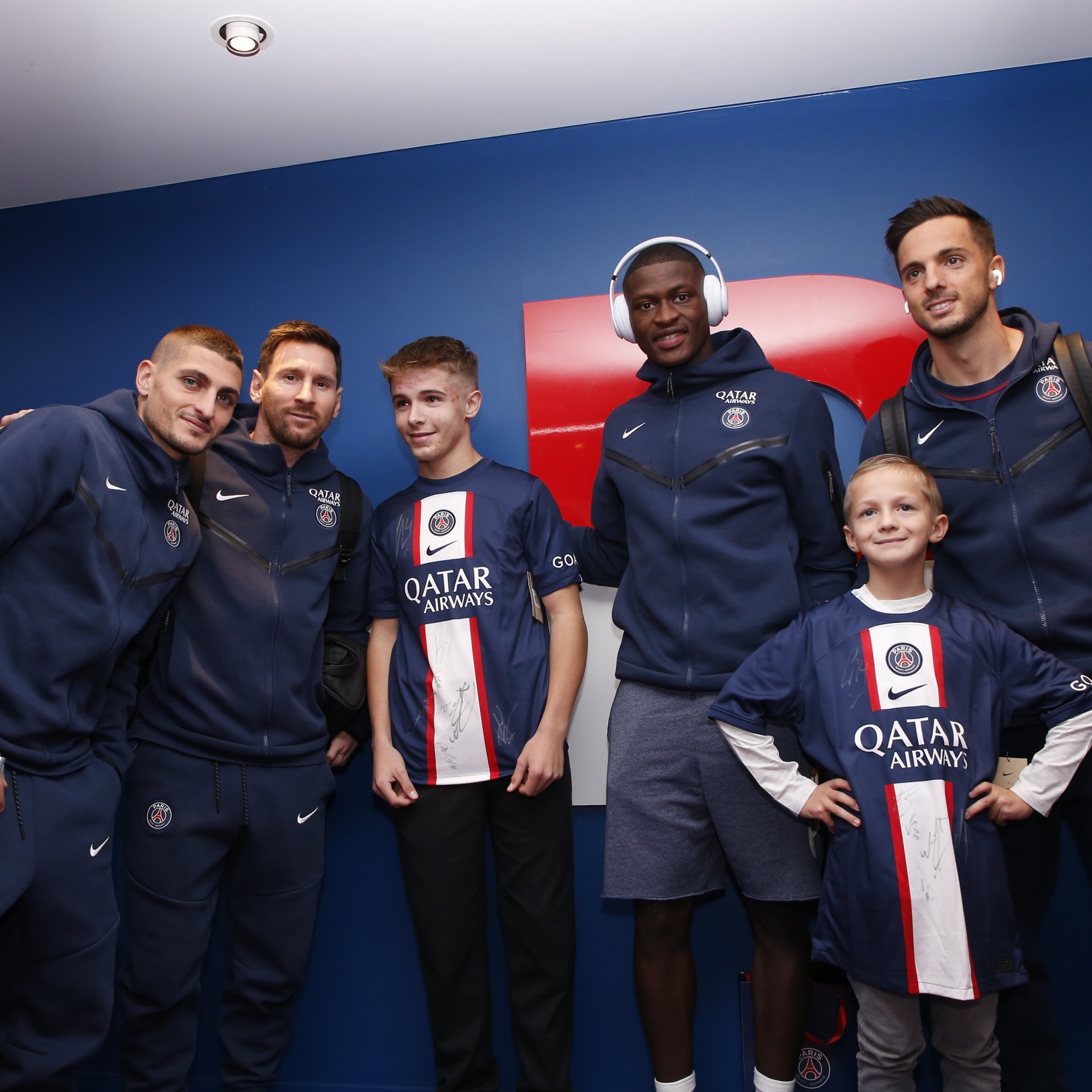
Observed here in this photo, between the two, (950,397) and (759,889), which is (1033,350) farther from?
(759,889)

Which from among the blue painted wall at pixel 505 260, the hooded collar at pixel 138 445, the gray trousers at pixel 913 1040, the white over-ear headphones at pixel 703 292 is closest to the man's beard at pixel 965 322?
the white over-ear headphones at pixel 703 292

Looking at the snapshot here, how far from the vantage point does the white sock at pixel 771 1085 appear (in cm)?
195

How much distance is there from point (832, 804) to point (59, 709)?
1.62 m

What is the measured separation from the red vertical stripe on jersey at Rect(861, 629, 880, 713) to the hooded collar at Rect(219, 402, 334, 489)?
1.49 meters

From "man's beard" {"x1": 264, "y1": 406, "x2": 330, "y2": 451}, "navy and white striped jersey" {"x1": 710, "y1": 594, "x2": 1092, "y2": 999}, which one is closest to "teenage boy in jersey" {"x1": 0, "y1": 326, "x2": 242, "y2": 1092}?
"man's beard" {"x1": 264, "y1": 406, "x2": 330, "y2": 451}

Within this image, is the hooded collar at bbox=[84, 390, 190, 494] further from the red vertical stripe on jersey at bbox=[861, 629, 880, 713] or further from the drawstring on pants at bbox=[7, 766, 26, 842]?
the red vertical stripe on jersey at bbox=[861, 629, 880, 713]

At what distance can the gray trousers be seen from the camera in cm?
175

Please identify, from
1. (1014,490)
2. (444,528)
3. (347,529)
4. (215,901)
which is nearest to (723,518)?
(1014,490)

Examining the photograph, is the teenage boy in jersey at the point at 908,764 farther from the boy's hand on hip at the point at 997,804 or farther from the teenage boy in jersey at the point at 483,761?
the teenage boy in jersey at the point at 483,761

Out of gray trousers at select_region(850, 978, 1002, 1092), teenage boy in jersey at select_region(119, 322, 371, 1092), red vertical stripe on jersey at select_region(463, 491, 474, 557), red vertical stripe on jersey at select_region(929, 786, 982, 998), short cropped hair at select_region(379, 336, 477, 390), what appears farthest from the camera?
short cropped hair at select_region(379, 336, 477, 390)

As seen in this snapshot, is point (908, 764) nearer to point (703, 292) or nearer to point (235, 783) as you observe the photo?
point (703, 292)

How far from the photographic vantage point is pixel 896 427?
81.6 inches

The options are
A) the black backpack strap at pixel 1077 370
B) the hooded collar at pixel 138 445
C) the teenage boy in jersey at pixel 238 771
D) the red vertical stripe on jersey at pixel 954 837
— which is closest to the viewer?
the red vertical stripe on jersey at pixel 954 837

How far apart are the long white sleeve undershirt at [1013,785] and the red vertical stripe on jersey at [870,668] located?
7 centimetres
